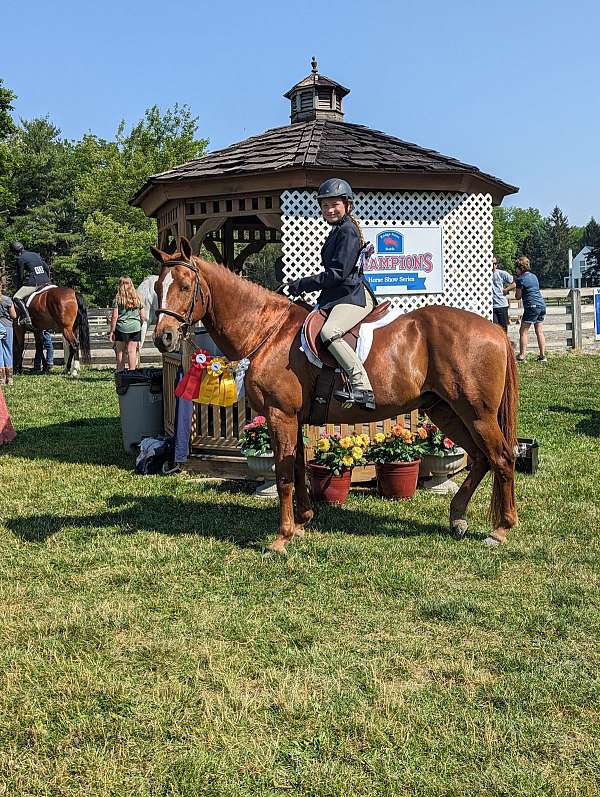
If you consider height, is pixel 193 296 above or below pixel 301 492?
above

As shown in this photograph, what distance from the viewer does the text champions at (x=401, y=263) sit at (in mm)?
8891

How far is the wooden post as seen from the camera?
63.5 ft

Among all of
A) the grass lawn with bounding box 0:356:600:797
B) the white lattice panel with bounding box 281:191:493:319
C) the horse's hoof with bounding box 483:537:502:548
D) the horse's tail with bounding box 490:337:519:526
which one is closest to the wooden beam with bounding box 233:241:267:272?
the white lattice panel with bounding box 281:191:493:319

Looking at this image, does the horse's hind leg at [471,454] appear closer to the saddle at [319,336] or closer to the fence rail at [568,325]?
the saddle at [319,336]

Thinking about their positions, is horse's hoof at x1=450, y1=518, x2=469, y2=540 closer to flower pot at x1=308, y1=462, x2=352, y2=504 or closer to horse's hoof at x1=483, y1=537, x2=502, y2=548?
horse's hoof at x1=483, y1=537, x2=502, y2=548

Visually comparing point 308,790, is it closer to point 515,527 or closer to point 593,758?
point 593,758

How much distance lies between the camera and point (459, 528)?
20.8ft

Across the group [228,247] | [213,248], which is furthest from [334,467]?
[228,247]

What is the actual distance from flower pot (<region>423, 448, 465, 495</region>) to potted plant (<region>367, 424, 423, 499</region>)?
0.77 feet

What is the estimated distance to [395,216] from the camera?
8.89m

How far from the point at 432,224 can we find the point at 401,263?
2.03 ft

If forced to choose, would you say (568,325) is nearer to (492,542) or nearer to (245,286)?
(492,542)

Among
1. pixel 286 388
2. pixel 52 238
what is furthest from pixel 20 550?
pixel 52 238

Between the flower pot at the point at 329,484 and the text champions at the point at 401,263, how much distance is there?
9.05 ft
